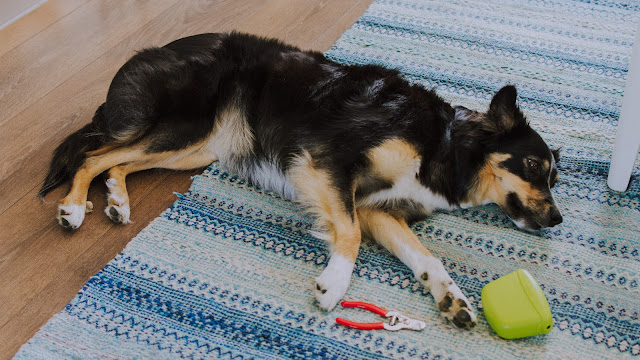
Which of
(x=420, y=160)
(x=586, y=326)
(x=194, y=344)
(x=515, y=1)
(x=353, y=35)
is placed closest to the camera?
Result: (x=194, y=344)

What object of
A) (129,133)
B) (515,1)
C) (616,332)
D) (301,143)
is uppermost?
(129,133)

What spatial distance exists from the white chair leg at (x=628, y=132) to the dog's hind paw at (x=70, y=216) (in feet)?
6.95

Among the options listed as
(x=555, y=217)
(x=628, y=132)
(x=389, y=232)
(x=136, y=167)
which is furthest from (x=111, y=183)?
(x=628, y=132)

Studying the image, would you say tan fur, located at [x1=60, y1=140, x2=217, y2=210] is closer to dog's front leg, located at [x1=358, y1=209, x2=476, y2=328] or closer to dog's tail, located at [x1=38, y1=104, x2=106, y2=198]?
dog's tail, located at [x1=38, y1=104, x2=106, y2=198]

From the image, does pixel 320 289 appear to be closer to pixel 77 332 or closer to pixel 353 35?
pixel 77 332

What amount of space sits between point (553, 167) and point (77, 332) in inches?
69.9

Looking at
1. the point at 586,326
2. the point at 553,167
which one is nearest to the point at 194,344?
the point at 586,326

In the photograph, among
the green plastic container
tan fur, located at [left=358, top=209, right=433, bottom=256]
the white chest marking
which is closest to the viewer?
the green plastic container

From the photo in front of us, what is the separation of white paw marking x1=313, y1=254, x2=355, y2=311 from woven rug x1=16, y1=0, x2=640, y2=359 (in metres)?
0.04

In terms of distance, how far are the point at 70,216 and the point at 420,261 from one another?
1.29m

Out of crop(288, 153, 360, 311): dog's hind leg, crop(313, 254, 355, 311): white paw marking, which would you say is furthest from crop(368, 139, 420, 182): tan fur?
crop(313, 254, 355, 311): white paw marking

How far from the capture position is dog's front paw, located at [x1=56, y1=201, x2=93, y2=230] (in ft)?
7.27

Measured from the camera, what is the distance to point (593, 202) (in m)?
2.47

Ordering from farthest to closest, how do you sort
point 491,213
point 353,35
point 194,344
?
point 353,35, point 491,213, point 194,344
